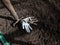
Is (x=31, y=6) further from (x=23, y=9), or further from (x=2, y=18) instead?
(x=2, y=18)

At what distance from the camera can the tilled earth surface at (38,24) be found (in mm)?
2344

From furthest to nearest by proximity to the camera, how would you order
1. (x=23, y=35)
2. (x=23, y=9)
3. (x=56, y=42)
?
(x=23, y=9)
(x=23, y=35)
(x=56, y=42)

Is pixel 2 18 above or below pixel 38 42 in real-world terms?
above

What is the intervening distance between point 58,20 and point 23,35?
0.59m

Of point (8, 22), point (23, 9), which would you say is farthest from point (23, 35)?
point (23, 9)

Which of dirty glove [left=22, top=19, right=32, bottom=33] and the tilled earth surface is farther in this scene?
dirty glove [left=22, top=19, right=32, bottom=33]

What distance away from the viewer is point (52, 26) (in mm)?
2465

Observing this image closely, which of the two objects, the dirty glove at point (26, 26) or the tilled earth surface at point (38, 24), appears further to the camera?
the dirty glove at point (26, 26)

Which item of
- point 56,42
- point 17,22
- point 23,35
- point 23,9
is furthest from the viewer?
point 23,9

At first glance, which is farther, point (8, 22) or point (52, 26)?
point (8, 22)

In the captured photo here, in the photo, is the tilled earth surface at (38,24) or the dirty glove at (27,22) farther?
the dirty glove at (27,22)

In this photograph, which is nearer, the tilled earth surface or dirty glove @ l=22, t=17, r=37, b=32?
the tilled earth surface

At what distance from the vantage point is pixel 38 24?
8.40 ft

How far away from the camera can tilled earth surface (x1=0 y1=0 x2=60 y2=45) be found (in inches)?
92.3
